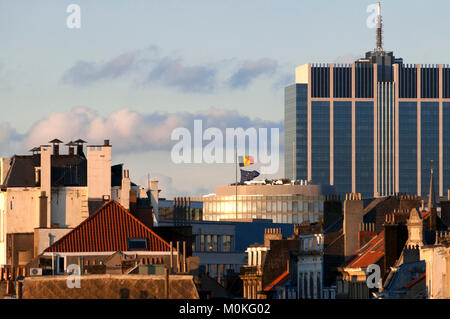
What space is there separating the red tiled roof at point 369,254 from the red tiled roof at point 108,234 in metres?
14.7

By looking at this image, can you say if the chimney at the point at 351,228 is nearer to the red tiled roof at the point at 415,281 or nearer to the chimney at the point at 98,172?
the chimney at the point at 98,172

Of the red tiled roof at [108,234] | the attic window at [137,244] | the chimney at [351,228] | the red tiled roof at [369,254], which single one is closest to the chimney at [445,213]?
the red tiled roof at [369,254]

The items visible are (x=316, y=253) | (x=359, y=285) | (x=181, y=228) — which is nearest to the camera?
(x=359, y=285)

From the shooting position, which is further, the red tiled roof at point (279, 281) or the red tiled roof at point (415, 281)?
the red tiled roof at point (279, 281)

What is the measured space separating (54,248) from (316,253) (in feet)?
63.3

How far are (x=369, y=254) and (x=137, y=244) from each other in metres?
20.2

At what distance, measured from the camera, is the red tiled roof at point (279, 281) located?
5228 inches

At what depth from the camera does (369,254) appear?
119750 mm

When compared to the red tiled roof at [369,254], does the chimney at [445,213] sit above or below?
above

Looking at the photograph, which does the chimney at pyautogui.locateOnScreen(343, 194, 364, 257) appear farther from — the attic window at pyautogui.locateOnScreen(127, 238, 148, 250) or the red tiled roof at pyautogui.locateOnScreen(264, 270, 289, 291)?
the attic window at pyautogui.locateOnScreen(127, 238, 148, 250)

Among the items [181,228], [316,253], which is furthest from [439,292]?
[181,228]

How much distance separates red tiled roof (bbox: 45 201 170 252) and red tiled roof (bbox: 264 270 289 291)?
26.1 feet
